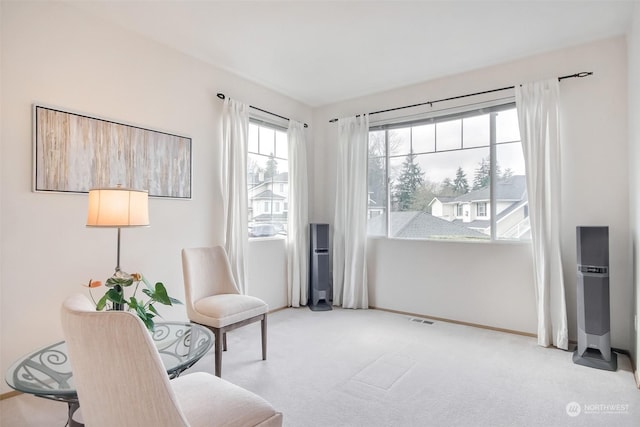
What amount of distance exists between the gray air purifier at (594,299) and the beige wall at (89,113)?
335 cm

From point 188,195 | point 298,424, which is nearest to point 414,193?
point 188,195

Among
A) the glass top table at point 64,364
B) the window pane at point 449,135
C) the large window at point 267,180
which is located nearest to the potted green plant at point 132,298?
the glass top table at point 64,364

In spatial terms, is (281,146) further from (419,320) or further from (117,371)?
(117,371)

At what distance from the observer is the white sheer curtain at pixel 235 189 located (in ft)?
12.1

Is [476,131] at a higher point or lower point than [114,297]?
higher

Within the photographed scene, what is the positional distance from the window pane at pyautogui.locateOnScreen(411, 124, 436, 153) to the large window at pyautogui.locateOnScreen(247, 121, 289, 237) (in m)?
1.67

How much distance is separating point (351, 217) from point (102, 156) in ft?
9.40

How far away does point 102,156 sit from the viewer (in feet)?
9.09

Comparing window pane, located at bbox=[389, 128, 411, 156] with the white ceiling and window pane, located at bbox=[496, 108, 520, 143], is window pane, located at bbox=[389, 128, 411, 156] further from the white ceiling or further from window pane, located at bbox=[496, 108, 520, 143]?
window pane, located at bbox=[496, 108, 520, 143]

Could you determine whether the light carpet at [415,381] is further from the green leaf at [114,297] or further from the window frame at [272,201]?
the window frame at [272,201]

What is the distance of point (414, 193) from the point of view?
4336mm

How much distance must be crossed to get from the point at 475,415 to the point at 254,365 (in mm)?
1618

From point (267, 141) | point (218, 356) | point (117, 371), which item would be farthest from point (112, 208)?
point (267, 141)

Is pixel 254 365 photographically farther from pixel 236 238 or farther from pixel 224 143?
pixel 224 143
